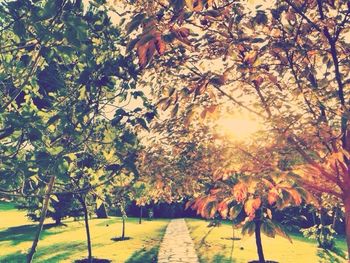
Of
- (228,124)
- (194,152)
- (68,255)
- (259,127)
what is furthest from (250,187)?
(68,255)

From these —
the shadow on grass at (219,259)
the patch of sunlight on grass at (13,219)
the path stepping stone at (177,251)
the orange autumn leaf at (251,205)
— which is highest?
the patch of sunlight on grass at (13,219)

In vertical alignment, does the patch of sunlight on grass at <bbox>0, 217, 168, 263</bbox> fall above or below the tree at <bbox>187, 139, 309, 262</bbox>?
below

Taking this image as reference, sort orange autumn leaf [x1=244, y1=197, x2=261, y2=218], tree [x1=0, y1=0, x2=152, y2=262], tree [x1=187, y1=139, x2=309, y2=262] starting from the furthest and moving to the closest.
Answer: tree [x1=0, y1=0, x2=152, y2=262]
orange autumn leaf [x1=244, y1=197, x2=261, y2=218]
tree [x1=187, y1=139, x2=309, y2=262]

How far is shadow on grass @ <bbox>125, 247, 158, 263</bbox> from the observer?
1498 cm

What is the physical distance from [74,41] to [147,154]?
3.29m

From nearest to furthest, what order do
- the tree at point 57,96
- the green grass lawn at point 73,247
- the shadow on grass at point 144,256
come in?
the tree at point 57,96, the shadow on grass at point 144,256, the green grass lawn at point 73,247

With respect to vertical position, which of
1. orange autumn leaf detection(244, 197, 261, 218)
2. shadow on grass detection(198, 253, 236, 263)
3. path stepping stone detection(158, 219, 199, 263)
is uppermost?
orange autumn leaf detection(244, 197, 261, 218)

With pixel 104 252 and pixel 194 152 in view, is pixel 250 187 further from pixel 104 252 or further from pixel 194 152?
pixel 104 252

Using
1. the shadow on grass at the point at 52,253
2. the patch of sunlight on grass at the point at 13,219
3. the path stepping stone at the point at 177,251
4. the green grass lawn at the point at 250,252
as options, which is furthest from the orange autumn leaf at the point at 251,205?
the patch of sunlight on grass at the point at 13,219

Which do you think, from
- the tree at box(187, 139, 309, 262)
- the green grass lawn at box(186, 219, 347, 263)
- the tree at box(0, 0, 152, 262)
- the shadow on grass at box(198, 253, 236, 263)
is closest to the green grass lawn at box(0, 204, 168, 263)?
the shadow on grass at box(198, 253, 236, 263)

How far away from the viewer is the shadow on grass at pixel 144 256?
15.0 metres

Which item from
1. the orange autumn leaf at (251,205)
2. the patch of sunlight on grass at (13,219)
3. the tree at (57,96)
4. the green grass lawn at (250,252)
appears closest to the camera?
the orange autumn leaf at (251,205)

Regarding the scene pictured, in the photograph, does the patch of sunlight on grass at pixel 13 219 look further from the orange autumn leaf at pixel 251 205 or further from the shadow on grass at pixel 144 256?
the orange autumn leaf at pixel 251 205

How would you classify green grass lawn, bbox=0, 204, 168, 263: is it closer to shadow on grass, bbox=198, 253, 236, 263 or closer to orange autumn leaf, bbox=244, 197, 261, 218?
shadow on grass, bbox=198, 253, 236, 263
